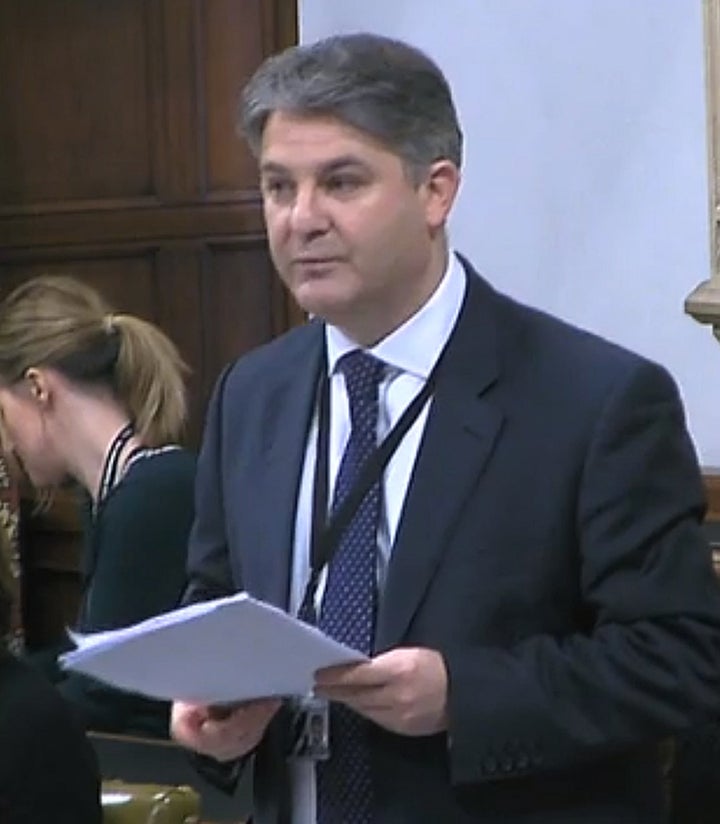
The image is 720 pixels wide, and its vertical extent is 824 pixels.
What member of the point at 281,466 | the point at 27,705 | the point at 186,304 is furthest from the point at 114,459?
the point at 186,304

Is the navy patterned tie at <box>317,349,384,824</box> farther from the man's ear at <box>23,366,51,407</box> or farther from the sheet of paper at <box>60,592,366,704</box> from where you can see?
the man's ear at <box>23,366,51,407</box>

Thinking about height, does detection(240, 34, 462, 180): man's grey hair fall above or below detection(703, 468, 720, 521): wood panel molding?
above

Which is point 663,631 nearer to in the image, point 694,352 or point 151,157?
point 694,352

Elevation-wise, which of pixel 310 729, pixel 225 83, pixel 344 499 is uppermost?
pixel 225 83

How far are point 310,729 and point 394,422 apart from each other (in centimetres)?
31

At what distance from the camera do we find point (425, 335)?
1.86m

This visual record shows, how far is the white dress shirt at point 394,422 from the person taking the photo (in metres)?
1.84

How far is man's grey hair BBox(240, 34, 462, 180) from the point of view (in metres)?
1.76

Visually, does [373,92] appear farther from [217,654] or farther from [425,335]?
[217,654]

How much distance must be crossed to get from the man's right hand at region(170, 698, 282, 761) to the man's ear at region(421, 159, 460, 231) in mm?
480

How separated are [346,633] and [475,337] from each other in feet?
1.03

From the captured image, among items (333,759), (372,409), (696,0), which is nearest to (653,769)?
(333,759)

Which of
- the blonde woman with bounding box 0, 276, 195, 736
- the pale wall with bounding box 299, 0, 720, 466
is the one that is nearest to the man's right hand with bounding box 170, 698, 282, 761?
the blonde woman with bounding box 0, 276, 195, 736

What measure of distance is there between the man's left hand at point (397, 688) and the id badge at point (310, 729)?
0.09 meters
